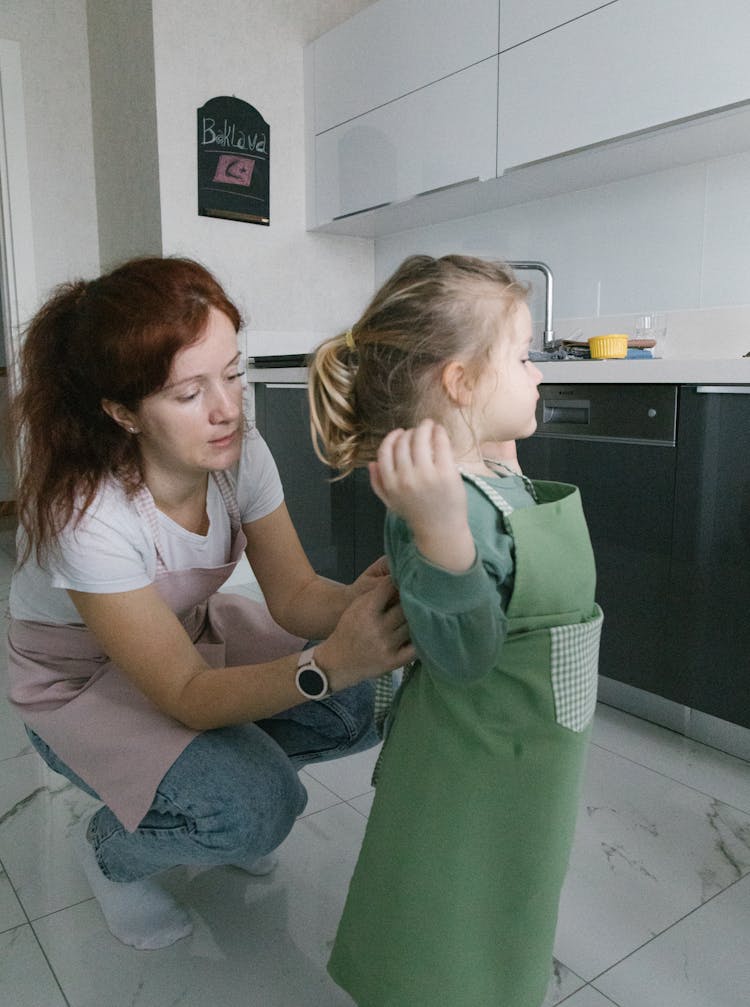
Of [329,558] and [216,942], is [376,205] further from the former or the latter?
A: [216,942]

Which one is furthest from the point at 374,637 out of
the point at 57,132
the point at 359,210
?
the point at 57,132

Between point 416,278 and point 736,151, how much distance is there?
1.71 m

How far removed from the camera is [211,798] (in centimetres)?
103

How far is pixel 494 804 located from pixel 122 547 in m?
0.57

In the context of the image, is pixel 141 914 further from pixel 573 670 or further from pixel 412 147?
pixel 412 147

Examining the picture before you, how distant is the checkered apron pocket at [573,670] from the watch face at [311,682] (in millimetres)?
278

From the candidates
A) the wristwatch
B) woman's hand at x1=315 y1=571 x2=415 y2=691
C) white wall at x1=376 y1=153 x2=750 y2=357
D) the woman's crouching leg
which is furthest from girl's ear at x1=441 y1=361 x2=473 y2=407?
white wall at x1=376 y1=153 x2=750 y2=357

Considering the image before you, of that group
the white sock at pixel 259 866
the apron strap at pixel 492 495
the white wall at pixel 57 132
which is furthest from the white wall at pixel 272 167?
the apron strap at pixel 492 495

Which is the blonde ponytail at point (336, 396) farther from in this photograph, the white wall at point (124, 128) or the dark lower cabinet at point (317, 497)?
the white wall at point (124, 128)

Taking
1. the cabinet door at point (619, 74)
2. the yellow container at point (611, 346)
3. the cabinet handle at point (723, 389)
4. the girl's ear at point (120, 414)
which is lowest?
the girl's ear at point (120, 414)

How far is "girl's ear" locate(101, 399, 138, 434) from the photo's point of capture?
3.35 ft

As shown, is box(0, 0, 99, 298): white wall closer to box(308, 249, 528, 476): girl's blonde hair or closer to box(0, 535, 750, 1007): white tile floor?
box(0, 535, 750, 1007): white tile floor

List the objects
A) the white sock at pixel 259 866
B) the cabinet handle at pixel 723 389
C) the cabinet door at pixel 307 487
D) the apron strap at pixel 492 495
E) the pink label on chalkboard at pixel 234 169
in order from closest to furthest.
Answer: the apron strap at pixel 492 495 < the white sock at pixel 259 866 < the cabinet handle at pixel 723 389 < the cabinet door at pixel 307 487 < the pink label on chalkboard at pixel 234 169

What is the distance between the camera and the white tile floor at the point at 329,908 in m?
1.11
